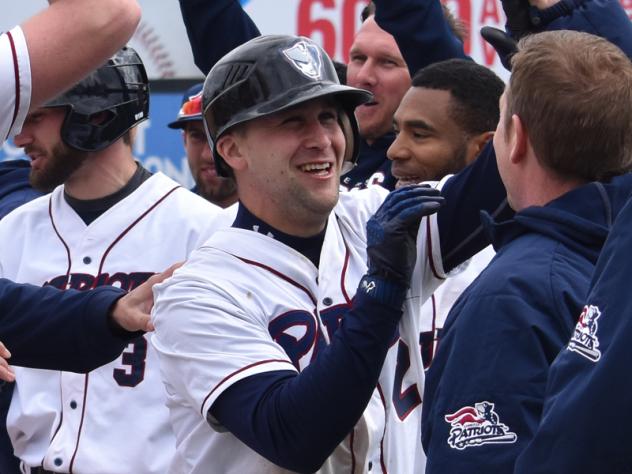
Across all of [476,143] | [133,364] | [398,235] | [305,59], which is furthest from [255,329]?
[476,143]

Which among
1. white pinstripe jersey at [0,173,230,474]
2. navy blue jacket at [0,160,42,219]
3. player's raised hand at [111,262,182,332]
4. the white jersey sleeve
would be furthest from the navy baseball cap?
the white jersey sleeve

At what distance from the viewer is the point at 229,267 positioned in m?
3.34

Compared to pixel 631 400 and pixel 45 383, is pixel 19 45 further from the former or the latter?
pixel 45 383

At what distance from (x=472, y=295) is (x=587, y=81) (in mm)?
486

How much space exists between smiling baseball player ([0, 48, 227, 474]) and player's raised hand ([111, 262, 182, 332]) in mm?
519

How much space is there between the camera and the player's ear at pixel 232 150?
356 centimetres

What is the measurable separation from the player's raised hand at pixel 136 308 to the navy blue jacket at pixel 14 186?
1.55 m

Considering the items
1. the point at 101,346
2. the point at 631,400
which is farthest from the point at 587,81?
the point at 101,346

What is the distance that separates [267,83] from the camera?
11.2 feet

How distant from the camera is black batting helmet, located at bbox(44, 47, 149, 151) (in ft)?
15.6

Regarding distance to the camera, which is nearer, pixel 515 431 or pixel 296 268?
pixel 515 431

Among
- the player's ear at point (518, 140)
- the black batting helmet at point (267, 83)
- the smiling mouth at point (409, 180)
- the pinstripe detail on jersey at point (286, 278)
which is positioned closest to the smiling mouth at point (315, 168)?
the black batting helmet at point (267, 83)

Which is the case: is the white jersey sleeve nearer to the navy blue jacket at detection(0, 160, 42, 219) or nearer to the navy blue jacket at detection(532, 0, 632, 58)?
the navy blue jacket at detection(532, 0, 632, 58)

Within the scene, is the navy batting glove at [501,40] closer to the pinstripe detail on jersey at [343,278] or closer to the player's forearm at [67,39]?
the pinstripe detail on jersey at [343,278]
